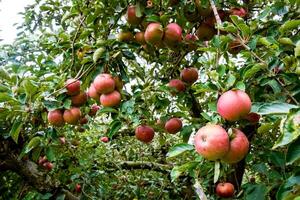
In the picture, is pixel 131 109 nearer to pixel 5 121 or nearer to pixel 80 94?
pixel 80 94

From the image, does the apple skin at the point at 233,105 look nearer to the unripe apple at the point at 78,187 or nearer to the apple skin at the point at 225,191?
the apple skin at the point at 225,191

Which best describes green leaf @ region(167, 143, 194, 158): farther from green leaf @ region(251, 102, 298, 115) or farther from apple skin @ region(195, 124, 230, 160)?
green leaf @ region(251, 102, 298, 115)

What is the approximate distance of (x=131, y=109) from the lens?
1770 millimetres

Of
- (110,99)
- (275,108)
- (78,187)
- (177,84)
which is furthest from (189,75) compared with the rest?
(275,108)

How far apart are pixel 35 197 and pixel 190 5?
4.12 ft

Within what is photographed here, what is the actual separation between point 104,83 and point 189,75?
0.63 m

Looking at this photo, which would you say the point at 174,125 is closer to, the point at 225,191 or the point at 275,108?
the point at 225,191

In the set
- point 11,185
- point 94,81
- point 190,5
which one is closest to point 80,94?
point 94,81

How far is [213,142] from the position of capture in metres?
1.15

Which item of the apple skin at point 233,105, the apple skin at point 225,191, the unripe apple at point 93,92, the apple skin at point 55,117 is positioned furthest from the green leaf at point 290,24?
the apple skin at point 225,191

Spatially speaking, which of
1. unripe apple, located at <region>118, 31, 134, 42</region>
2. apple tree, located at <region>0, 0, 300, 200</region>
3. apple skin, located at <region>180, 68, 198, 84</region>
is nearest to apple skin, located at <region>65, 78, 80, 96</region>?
apple tree, located at <region>0, 0, 300, 200</region>

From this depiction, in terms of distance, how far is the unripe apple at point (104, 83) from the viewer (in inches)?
67.9

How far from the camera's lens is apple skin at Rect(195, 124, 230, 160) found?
1.16m

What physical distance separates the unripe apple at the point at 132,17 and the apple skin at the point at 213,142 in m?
0.86
